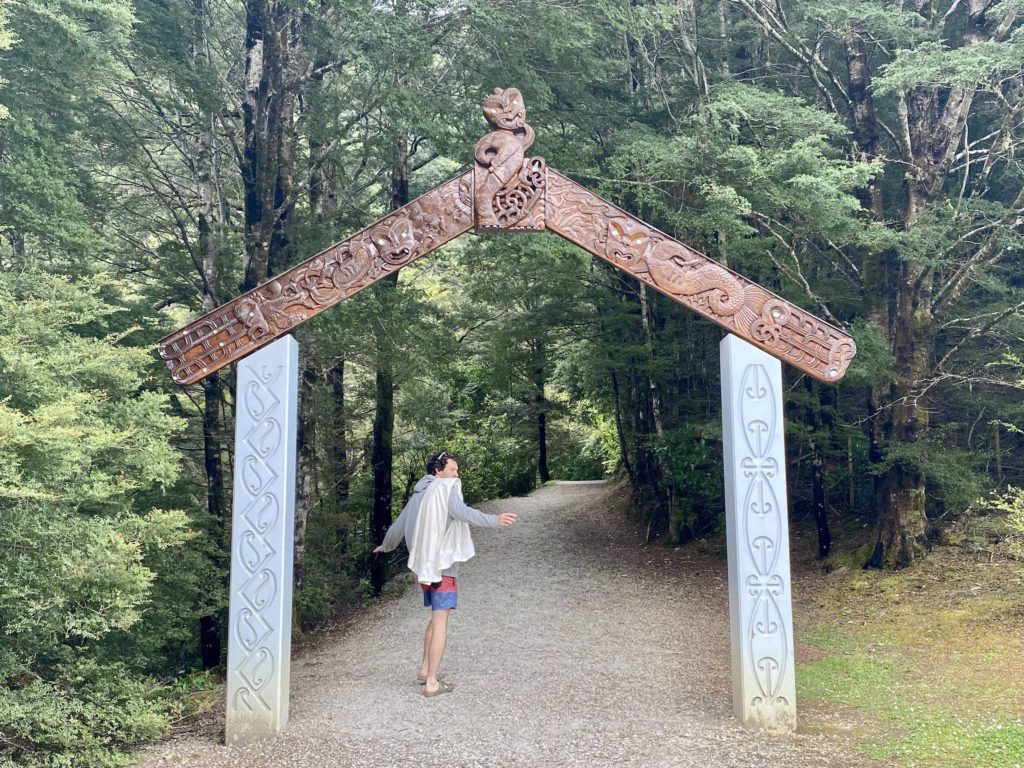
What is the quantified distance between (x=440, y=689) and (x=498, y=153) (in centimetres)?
382

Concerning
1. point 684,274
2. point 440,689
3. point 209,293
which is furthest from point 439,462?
point 209,293

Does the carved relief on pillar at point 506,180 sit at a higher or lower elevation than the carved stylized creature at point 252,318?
higher

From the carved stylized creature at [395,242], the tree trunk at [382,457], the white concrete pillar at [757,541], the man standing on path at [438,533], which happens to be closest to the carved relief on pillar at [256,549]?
the man standing on path at [438,533]

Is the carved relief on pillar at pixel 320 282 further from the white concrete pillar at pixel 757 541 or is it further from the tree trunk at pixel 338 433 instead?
the tree trunk at pixel 338 433

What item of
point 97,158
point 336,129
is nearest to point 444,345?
point 336,129

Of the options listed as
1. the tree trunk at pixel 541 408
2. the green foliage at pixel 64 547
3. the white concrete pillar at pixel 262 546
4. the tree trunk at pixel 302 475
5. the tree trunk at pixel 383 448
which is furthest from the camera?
the tree trunk at pixel 541 408

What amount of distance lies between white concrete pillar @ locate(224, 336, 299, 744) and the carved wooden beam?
2.03 m

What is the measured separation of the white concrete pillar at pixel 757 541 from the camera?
211 inches

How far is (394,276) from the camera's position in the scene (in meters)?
12.3

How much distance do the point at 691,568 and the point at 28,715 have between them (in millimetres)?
9567

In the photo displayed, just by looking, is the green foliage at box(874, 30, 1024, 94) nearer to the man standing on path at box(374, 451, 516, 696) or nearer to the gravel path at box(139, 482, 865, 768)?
the gravel path at box(139, 482, 865, 768)

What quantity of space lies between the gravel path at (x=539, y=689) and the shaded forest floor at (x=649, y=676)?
2 cm

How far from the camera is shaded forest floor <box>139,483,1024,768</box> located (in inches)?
202

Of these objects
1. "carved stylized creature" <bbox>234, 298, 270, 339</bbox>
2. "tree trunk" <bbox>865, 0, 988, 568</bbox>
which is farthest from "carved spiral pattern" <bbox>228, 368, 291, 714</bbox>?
"tree trunk" <bbox>865, 0, 988, 568</bbox>
